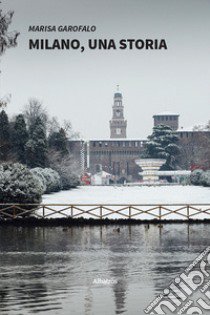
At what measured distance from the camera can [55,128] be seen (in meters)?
101

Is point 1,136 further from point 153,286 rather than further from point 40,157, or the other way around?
point 153,286

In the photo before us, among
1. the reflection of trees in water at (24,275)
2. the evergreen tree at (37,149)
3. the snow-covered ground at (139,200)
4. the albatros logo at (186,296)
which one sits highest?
the evergreen tree at (37,149)

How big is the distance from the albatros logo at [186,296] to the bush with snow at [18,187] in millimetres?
21172

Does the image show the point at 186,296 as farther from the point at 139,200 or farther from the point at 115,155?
the point at 115,155

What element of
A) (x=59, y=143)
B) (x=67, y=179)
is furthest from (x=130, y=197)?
(x=59, y=143)

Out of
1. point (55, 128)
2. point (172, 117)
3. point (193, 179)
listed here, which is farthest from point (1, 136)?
point (172, 117)

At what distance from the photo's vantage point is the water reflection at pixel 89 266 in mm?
12368

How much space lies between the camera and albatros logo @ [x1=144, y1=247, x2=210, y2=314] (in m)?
11.4

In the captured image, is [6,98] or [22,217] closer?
[6,98]

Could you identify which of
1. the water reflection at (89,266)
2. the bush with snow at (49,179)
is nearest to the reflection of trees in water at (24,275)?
the water reflection at (89,266)

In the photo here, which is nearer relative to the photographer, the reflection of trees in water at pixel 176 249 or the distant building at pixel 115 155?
the reflection of trees in water at pixel 176 249

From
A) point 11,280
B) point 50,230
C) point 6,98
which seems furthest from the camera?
point 6,98

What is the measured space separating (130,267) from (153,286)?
3157 mm

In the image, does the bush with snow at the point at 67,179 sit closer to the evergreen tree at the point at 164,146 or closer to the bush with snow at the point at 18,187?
the bush with snow at the point at 18,187
